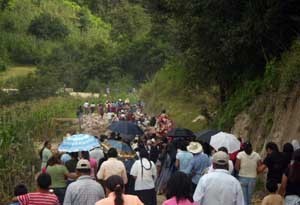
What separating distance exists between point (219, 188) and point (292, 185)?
1.98m

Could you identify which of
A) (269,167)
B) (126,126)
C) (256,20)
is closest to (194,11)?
(256,20)

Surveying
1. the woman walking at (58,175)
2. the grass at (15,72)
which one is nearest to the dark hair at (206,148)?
the woman walking at (58,175)

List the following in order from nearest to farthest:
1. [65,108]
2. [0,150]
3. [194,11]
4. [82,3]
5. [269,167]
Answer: [269,167], [0,150], [194,11], [65,108], [82,3]

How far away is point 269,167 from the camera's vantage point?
11.1 m

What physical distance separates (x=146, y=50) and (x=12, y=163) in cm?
4957

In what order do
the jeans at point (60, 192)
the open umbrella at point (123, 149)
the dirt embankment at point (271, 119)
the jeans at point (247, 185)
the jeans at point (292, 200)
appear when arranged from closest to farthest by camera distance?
the jeans at point (292, 200), the jeans at point (60, 192), the jeans at point (247, 185), the open umbrella at point (123, 149), the dirt embankment at point (271, 119)

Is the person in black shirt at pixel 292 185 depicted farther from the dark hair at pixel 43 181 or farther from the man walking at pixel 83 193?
the dark hair at pixel 43 181

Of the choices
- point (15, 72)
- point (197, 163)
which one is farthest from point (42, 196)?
point (15, 72)

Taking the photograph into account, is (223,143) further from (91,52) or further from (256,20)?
(91,52)

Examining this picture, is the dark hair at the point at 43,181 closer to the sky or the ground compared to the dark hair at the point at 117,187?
closer to the ground

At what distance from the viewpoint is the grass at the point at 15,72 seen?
70438 millimetres

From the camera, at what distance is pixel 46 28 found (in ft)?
290

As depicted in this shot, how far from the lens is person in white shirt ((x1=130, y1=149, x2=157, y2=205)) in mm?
11930

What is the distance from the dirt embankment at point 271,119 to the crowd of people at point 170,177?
9.07ft
